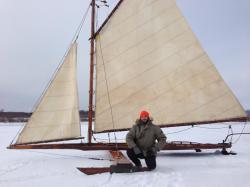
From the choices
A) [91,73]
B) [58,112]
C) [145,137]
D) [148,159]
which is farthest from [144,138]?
[91,73]

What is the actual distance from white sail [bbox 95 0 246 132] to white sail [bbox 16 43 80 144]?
1000mm

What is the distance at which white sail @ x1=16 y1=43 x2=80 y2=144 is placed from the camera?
10.5 meters

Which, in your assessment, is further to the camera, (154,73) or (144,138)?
(154,73)

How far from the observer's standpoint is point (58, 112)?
10.8m

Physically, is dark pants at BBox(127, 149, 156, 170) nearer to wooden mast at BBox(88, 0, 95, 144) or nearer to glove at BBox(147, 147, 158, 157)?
glove at BBox(147, 147, 158, 157)

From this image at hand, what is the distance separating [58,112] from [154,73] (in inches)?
138

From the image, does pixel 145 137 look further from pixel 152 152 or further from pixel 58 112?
pixel 58 112

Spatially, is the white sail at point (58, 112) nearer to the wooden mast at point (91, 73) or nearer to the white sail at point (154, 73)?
the wooden mast at point (91, 73)

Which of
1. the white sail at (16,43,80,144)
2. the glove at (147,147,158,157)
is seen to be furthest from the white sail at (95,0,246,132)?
the glove at (147,147,158,157)

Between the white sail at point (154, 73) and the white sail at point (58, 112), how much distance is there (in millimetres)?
→ 1000

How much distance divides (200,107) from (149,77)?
6.53 ft

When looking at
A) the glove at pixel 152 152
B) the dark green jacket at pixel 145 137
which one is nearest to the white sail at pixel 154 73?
the dark green jacket at pixel 145 137

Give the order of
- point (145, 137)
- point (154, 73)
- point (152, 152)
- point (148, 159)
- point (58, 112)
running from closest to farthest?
point (148, 159) → point (152, 152) → point (145, 137) → point (58, 112) → point (154, 73)

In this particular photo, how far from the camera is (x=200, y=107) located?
1153 cm
